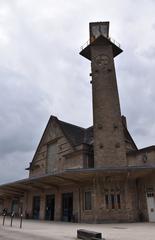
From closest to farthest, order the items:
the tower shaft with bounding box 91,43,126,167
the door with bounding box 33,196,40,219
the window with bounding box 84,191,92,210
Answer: the window with bounding box 84,191,92,210, the tower shaft with bounding box 91,43,126,167, the door with bounding box 33,196,40,219

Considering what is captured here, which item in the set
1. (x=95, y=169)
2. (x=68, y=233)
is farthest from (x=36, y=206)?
(x=68, y=233)

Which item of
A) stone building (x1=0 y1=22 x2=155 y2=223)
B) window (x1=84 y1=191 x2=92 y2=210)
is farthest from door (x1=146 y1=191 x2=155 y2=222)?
window (x1=84 y1=191 x2=92 y2=210)

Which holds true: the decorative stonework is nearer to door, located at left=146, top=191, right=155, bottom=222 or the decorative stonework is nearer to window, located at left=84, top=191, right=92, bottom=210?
window, located at left=84, top=191, right=92, bottom=210

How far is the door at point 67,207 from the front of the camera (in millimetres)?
25025

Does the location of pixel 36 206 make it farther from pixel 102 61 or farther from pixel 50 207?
pixel 102 61

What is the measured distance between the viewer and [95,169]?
20.7 metres

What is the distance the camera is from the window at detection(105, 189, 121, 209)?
2219cm

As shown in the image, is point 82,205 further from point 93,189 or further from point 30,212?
point 30,212

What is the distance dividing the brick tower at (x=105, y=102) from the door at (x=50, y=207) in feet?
22.4

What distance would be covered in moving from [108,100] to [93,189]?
414 inches

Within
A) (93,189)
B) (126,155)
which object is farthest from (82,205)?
(126,155)

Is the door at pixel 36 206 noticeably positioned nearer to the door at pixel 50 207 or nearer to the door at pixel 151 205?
the door at pixel 50 207

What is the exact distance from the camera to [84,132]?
36.0 m

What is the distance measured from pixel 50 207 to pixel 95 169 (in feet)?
33.3
